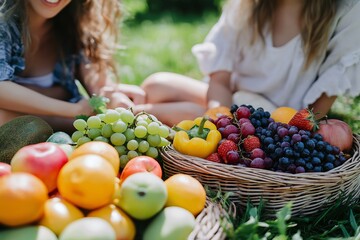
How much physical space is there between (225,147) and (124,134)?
0.34 meters

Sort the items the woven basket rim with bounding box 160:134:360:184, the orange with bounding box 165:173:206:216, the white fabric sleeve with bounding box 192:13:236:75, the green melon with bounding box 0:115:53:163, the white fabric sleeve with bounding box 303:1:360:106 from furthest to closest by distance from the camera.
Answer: the white fabric sleeve with bounding box 192:13:236:75 < the white fabric sleeve with bounding box 303:1:360:106 < the green melon with bounding box 0:115:53:163 < the woven basket rim with bounding box 160:134:360:184 < the orange with bounding box 165:173:206:216

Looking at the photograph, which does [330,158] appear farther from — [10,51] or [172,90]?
[10,51]

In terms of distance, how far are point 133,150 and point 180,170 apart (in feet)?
0.56

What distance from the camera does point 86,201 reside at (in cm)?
133

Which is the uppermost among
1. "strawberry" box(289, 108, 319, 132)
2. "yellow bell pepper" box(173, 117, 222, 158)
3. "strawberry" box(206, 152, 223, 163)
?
"strawberry" box(289, 108, 319, 132)

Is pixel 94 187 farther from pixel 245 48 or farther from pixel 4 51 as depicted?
pixel 245 48

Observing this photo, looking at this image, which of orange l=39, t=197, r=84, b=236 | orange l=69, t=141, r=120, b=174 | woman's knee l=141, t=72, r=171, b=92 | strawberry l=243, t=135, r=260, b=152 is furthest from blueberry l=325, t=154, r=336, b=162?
woman's knee l=141, t=72, r=171, b=92

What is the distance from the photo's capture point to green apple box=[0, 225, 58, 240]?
1.22 m

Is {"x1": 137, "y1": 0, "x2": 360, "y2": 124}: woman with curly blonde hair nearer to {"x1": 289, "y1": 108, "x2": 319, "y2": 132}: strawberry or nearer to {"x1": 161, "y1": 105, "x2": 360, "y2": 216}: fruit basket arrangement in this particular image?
{"x1": 289, "y1": 108, "x2": 319, "y2": 132}: strawberry

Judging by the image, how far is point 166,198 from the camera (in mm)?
1372

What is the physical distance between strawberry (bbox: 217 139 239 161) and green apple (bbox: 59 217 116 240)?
560mm

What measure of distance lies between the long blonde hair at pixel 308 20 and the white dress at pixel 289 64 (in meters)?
0.04

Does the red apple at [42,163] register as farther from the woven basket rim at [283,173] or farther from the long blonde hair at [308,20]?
the long blonde hair at [308,20]

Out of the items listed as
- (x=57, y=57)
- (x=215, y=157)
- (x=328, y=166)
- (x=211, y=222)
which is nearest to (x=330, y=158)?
(x=328, y=166)
